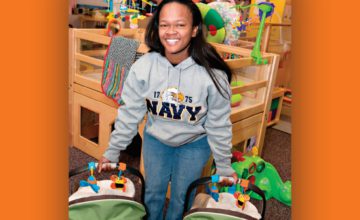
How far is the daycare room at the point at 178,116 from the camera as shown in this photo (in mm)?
1026

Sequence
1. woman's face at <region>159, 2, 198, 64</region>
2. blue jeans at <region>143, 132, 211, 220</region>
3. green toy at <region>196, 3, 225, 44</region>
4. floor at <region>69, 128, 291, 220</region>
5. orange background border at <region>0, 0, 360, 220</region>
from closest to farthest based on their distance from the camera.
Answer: orange background border at <region>0, 0, 360, 220</region> → woman's face at <region>159, 2, 198, 64</region> → blue jeans at <region>143, 132, 211, 220</region> → floor at <region>69, 128, 291, 220</region> → green toy at <region>196, 3, 225, 44</region>

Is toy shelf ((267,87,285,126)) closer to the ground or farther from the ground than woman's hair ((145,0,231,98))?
closer to the ground

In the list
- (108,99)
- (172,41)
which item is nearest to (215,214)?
(172,41)

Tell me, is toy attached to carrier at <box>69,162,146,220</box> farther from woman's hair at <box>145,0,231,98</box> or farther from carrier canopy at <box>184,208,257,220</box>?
woman's hair at <box>145,0,231,98</box>

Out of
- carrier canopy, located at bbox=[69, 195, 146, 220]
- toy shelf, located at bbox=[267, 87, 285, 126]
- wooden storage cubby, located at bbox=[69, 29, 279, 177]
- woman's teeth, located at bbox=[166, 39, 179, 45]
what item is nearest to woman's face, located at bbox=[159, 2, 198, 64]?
woman's teeth, located at bbox=[166, 39, 179, 45]

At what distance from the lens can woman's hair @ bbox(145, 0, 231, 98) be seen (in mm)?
1205

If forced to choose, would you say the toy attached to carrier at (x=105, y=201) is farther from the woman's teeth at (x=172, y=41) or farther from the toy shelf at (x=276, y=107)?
the toy shelf at (x=276, y=107)

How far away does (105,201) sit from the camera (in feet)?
3.00

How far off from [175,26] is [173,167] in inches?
23.3

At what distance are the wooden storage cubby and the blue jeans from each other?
0.58 m
